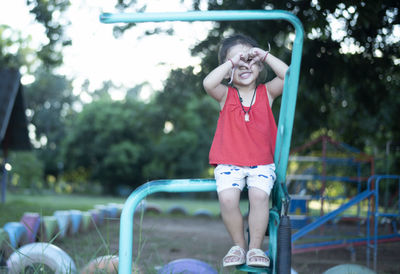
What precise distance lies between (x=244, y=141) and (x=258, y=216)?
13.3 inches

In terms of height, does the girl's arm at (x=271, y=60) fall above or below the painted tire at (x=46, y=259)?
Result: above

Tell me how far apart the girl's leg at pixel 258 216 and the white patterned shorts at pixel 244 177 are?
0.11 feet

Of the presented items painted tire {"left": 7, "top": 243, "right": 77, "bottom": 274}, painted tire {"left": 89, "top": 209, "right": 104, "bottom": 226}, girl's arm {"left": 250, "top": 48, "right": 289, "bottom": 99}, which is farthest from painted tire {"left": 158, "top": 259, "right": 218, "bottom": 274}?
painted tire {"left": 89, "top": 209, "right": 104, "bottom": 226}

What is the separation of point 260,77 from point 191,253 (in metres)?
3.24

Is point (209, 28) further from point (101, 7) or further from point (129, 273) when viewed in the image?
point (129, 273)

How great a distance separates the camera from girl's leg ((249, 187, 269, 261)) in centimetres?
188

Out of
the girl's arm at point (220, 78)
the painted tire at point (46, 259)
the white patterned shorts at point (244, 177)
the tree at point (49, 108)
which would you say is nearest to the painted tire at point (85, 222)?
the painted tire at point (46, 259)

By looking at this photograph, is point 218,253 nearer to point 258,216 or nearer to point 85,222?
point 85,222

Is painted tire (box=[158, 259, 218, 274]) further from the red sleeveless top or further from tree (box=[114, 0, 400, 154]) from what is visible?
tree (box=[114, 0, 400, 154])

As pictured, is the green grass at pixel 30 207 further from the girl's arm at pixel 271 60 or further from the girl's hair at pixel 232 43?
the girl's arm at pixel 271 60

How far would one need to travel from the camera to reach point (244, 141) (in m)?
2.02

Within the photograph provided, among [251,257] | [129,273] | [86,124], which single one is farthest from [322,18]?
[86,124]

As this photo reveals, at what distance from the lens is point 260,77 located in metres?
2.26

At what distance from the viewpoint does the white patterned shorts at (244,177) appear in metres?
1.92
